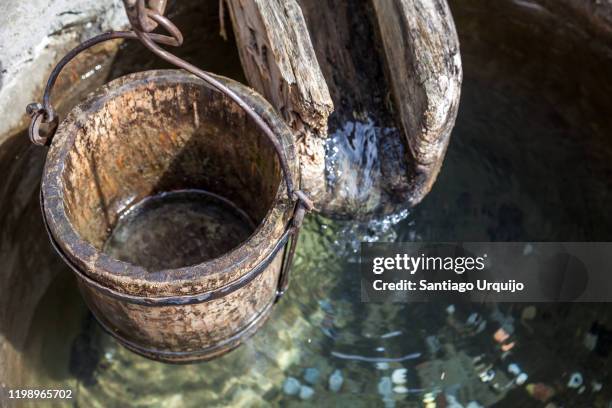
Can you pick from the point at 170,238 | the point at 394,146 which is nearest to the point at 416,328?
the point at 394,146

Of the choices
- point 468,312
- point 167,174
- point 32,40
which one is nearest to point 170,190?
point 167,174

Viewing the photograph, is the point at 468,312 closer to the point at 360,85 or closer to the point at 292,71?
the point at 360,85

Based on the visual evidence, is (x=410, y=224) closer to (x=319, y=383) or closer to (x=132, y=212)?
(x=319, y=383)

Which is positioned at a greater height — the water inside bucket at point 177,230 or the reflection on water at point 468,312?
the water inside bucket at point 177,230

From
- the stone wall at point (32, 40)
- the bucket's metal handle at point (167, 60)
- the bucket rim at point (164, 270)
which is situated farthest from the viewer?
the stone wall at point (32, 40)

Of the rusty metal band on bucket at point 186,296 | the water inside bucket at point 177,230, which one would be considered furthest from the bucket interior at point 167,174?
the rusty metal band on bucket at point 186,296

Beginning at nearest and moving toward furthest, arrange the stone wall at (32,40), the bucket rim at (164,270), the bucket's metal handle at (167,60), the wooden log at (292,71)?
the bucket's metal handle at (167,60) < the bucket rim at (164,270) < the wooden log at (292,71) < the stone wall at (32,40)

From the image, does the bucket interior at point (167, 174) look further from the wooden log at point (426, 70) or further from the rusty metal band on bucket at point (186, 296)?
the wooden log at point (426, 70)

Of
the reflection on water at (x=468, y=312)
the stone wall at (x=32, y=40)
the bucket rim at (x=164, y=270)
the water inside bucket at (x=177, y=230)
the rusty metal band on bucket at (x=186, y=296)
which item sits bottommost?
the reflection on water at (x=468, y=312)

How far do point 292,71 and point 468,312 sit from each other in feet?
4.49

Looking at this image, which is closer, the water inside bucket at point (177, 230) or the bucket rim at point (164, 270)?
the bucket rim at point (164, 270)

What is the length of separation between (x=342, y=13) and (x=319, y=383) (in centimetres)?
157

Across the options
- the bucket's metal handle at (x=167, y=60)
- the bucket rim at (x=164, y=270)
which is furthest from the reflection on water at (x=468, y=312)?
the bucket rim at (x=164, y=270)

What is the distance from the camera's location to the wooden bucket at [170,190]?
2057 mm
